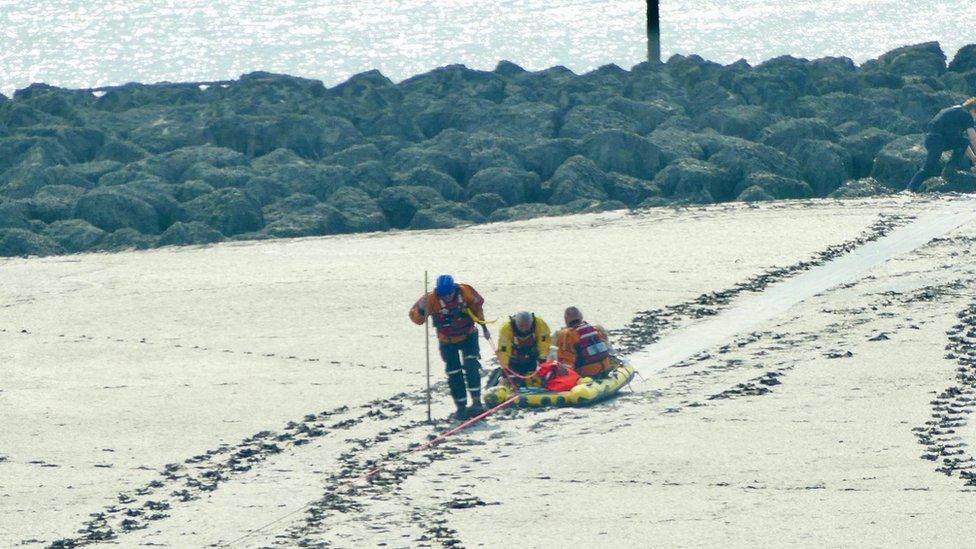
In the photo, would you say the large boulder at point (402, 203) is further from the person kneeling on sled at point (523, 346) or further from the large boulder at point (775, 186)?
the person kneeling on sled at point (523, 346)

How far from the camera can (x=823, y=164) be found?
33.2 m

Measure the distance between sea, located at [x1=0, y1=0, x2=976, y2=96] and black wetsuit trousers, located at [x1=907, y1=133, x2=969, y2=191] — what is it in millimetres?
43687

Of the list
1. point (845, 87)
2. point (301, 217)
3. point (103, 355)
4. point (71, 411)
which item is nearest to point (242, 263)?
point (301, 217)

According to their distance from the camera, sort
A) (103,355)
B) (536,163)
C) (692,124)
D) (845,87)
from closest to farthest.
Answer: (103,355) → (536,163) → (692,124) → (845,87)

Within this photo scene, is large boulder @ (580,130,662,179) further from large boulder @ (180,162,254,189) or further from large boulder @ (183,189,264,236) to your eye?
large boulder @ (183,189,264,236)

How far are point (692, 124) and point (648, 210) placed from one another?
626cm

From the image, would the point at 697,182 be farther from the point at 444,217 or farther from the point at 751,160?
the point at 444,217

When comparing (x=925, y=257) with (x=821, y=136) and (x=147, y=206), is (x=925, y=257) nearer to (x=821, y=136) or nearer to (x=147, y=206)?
(x=821, y=136)

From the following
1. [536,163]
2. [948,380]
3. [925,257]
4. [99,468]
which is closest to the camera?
[99,468]

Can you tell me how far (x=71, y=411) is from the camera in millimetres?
19094

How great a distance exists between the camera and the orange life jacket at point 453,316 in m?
18.8

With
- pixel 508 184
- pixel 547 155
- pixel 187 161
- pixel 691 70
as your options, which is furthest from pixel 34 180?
pixel 691 70

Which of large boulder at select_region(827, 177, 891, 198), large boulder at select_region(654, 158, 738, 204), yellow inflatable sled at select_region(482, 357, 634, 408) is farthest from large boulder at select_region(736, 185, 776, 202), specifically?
yellow inflatable sled at select_region(482, 357, 634, 408)

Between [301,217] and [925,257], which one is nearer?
[925,257]
